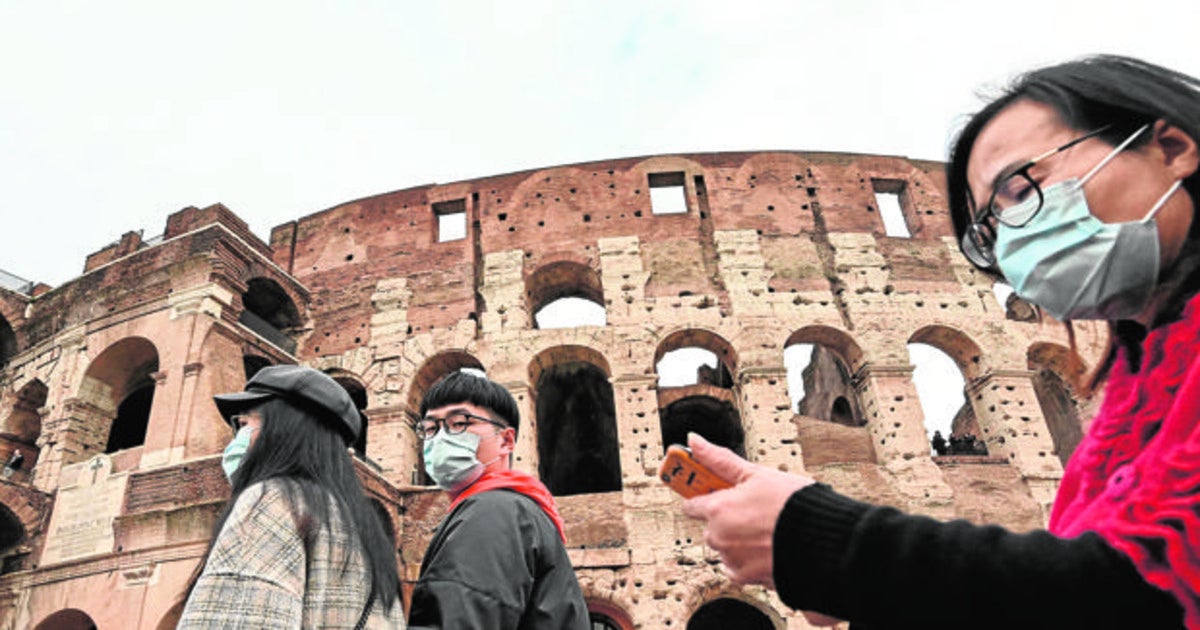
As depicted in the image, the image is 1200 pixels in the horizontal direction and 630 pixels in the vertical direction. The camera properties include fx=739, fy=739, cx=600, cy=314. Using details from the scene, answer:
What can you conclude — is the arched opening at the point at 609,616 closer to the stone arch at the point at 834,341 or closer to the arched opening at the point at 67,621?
the stone arch at the point at 834,341

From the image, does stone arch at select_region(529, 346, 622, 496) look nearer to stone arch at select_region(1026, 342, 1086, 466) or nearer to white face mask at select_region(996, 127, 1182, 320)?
stone arch at select_region(1026, 342, 1086, 466)

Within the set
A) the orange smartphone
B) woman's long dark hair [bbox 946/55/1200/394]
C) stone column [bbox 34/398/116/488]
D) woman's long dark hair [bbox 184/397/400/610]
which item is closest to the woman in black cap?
woman's long dark hair [bbox 184/397/400/610]

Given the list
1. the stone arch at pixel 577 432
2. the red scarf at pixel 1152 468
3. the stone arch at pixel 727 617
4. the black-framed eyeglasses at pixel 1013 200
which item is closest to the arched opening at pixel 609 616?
the stone arch at pixel 727 617

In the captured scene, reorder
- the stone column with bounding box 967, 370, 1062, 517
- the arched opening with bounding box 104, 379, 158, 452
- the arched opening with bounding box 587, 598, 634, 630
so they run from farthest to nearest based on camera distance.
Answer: the arched opening with bounding box 104, 379, 158, 452 → the stone column with bounding box 967, 370, 1062, 517 → the arched opening with bounding box 587, 598, 634, 630

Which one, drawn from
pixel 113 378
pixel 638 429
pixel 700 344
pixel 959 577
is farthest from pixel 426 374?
pixel 959 577

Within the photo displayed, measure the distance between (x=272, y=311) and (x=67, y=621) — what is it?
6.15 metres

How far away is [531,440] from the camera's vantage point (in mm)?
12406

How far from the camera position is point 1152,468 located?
3.27ft

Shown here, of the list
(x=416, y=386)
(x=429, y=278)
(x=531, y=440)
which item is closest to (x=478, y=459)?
(x=531, y=440)

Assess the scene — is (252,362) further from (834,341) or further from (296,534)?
(296,534)

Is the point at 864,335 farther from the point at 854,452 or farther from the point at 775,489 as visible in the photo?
the point at 775,489

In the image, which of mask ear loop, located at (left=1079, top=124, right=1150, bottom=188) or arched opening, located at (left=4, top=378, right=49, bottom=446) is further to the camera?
arched opening, located at (left=4, top=378, right=49, bottom=446)

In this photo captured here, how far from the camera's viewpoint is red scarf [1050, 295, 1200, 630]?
90 centimetres

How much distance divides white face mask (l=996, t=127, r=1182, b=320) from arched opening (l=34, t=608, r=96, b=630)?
12344 mm
